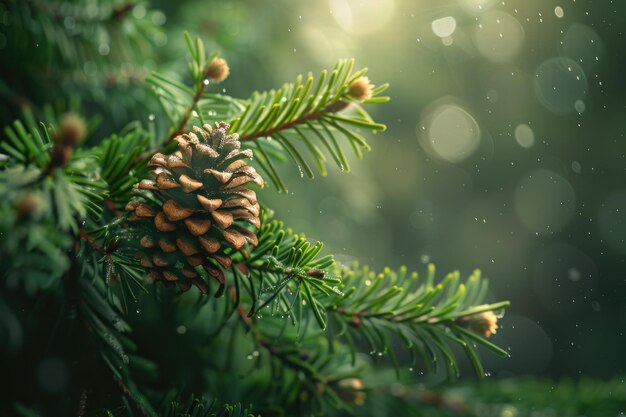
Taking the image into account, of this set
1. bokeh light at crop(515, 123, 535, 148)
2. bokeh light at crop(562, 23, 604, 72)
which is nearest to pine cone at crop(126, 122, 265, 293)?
bokeh light at crop(515, 123, 535, 148)

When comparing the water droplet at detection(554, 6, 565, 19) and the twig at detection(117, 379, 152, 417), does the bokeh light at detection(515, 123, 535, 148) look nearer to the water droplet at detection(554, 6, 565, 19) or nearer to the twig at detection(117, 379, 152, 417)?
the water droplet at detection(554, 6, 565, 19)

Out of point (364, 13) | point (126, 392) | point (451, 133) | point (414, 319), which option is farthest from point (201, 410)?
point (451, 133)

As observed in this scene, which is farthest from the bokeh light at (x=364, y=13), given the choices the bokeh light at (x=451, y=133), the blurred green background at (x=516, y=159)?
the bokeh light at (x=451, y=133)

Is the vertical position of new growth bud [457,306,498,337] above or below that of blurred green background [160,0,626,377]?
below

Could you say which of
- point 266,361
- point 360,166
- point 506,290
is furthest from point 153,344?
point 506,290

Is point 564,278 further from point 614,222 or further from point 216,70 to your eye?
point 216,70
